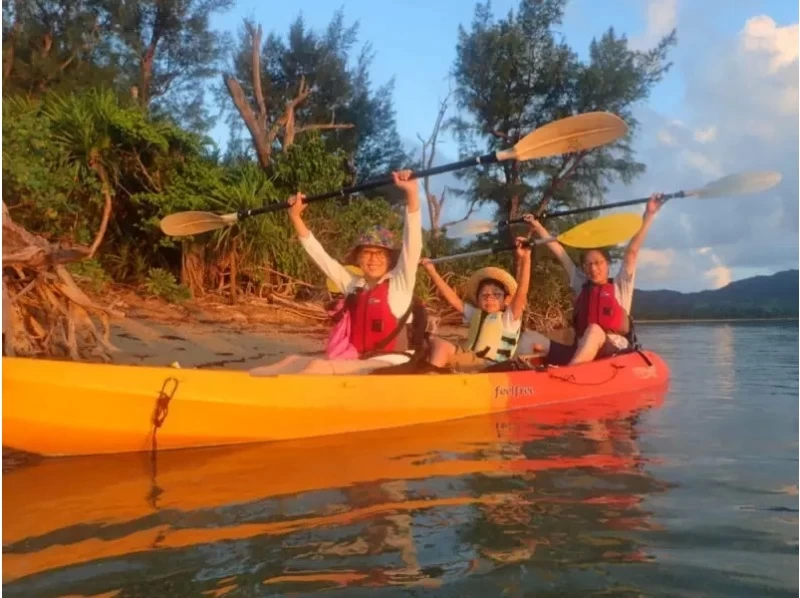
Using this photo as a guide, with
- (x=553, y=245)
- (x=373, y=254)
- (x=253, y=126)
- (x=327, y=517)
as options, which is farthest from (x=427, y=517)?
(x=253, y=126)

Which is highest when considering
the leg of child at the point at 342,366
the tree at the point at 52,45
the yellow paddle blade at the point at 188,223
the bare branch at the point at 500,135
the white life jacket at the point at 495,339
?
the tree at the point at 52,45

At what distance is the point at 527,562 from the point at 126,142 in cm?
752

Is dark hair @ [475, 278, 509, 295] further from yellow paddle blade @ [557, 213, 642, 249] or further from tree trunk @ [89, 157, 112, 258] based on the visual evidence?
tree trunk @ [89, 157, 112, 258]

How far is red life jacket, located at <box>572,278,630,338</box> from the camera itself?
6430 millimetres

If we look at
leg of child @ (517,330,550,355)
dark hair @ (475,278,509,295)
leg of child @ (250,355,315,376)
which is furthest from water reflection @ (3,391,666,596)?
leg of child @ (517,330,550,355)

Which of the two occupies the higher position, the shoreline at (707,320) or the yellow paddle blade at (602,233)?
the yellow paddle blade at (602,233)

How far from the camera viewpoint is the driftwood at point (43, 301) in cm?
487

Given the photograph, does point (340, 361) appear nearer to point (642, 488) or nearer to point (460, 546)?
point (642, 488)

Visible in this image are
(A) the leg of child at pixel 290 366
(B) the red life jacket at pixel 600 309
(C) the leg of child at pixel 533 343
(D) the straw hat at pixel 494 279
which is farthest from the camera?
(C) the leg of child at pixel 533 343

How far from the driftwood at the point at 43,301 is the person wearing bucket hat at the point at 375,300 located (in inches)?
55.7

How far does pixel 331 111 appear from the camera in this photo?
16.4 metres

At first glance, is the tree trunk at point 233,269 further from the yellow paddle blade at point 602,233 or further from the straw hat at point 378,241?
the straw hat at point 378,241

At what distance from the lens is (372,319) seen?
4977 mm

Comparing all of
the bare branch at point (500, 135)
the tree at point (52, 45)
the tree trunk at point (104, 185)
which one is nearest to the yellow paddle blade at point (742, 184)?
the tree trunk at point (104, 185)
